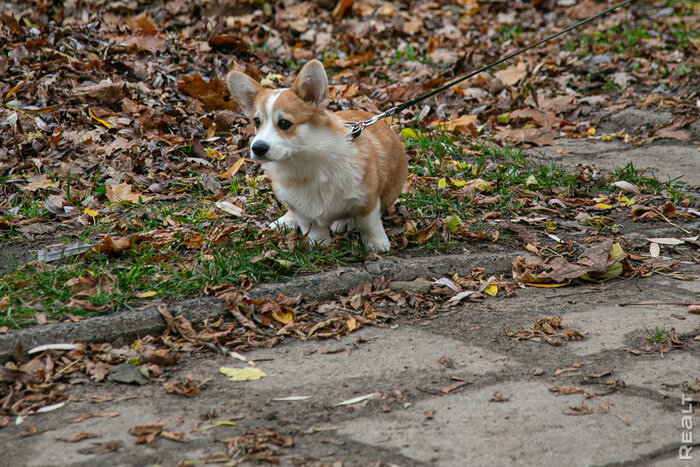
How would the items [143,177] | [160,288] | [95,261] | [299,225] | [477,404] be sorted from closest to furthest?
[477,404] → [160,288] → [95,261] → [299,225] → [143,177]

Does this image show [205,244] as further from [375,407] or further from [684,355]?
[684,355]

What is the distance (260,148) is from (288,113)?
0.27 meters

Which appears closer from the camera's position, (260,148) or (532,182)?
(260,148)

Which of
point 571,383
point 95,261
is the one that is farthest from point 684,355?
point 95,261

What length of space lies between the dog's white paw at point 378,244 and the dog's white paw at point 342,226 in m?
0.34

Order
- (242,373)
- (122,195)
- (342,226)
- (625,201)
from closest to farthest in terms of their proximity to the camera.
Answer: (242,373)
(342,226)
(122,195)
(625,201)

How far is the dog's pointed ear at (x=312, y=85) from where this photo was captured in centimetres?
362

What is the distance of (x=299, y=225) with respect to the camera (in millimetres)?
4148

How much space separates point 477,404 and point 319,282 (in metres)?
1.26

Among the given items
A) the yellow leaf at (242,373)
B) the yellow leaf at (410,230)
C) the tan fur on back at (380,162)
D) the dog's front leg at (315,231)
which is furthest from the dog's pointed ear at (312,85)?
the yellow leaf at (242,373)

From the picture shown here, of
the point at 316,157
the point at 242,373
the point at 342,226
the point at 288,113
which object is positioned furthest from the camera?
the point at 342,226

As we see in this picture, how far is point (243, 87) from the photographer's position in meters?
3.83

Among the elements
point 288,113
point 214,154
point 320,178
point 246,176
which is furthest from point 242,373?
point 214,154

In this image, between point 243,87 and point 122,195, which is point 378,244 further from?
point 122,195
